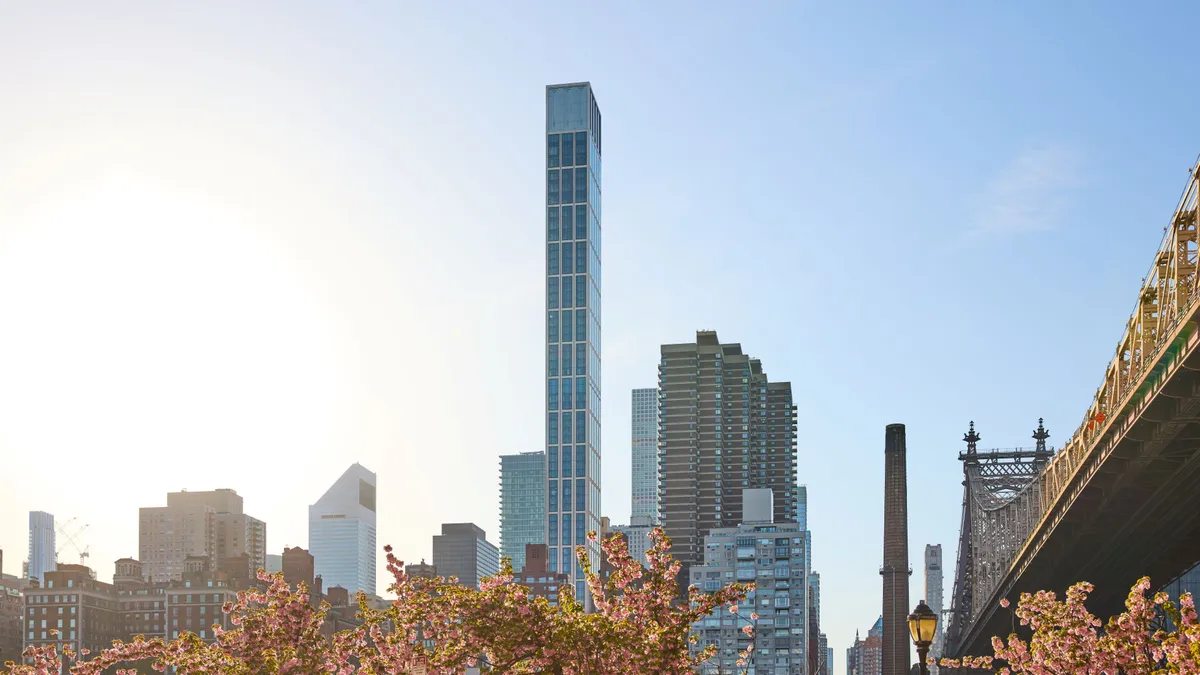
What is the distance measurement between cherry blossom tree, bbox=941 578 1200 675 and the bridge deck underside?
12.4 meters

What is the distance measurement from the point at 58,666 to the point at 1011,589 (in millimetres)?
93832

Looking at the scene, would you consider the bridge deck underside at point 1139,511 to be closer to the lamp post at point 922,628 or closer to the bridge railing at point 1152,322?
the bridge railing at point 1152,322

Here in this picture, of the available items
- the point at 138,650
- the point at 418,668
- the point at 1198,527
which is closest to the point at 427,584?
the point at 418,668

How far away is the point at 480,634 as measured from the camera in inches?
1468

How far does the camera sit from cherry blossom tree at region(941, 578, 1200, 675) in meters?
32.4

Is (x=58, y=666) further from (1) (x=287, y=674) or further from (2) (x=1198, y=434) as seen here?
(2) (x=1198, y=434)

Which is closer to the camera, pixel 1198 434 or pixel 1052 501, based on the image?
pixel 1198 434

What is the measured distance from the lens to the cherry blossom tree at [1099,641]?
3235 cm

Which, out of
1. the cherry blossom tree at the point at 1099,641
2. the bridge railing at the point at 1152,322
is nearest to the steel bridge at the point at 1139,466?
the bridge railing at the point at 1152,322

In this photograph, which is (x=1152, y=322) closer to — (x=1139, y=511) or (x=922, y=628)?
(x=1139, y=511)

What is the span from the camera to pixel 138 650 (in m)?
40.7

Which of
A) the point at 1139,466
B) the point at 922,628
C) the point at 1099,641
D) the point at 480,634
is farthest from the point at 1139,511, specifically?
the point at 480,634

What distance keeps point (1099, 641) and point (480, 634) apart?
1540 cm

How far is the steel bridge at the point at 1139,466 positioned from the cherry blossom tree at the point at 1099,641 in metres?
11.7
